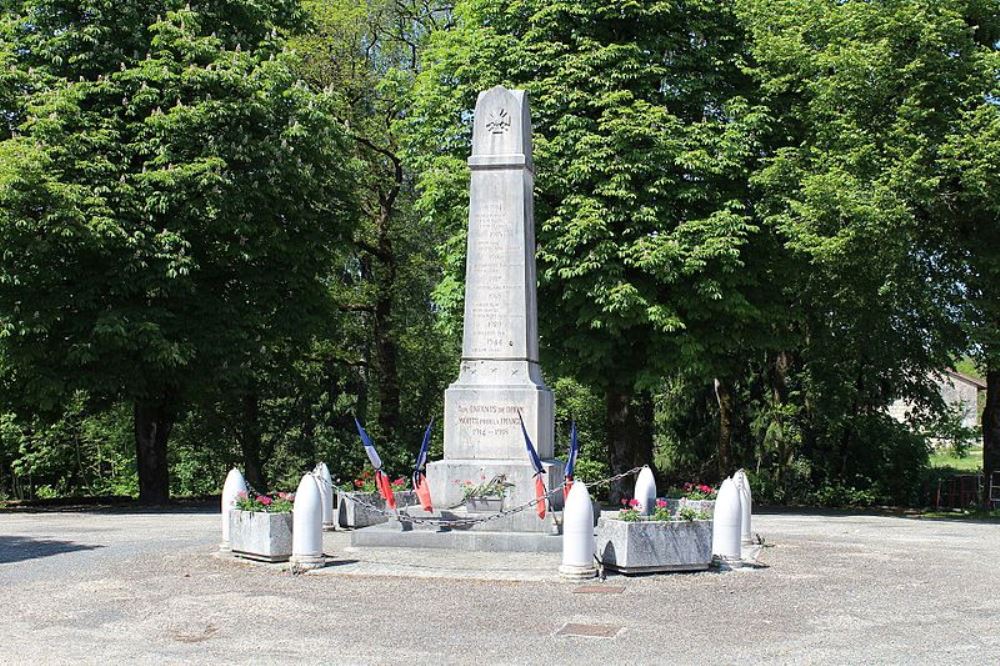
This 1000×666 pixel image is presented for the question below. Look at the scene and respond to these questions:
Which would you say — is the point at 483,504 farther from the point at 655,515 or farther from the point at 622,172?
the point at 622,172

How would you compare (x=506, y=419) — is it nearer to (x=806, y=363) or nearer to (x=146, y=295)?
(x=146, y=295)

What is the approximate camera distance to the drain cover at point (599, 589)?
11156 mm

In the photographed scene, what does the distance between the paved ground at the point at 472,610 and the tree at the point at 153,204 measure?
9.10 meters

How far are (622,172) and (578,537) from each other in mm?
13607

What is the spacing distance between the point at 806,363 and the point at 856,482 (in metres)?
4.03

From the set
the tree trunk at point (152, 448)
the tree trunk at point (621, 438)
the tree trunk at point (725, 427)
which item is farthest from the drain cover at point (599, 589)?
the tree trunk at point (725, 427)

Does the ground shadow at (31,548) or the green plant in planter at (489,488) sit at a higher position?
the green plant in planter at (489,488)

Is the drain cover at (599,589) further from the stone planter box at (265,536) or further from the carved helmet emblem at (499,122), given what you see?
the carved helmet emblem at (499,122)

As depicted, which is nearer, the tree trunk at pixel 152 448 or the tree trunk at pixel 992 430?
the tree trunk at pixel 992 430

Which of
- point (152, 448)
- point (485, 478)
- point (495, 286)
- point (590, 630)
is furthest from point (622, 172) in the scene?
point (590, 630)

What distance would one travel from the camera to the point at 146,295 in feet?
79.6

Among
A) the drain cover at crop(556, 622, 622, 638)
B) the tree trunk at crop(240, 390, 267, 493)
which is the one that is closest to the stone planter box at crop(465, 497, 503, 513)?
the drain cover at crop(556, 622, 622, 638)

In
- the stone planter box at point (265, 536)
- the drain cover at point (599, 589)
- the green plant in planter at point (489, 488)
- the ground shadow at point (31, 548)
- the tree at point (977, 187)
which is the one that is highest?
the tree at point (977, 187)

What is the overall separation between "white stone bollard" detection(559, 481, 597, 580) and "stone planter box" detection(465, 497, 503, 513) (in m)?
3.15
